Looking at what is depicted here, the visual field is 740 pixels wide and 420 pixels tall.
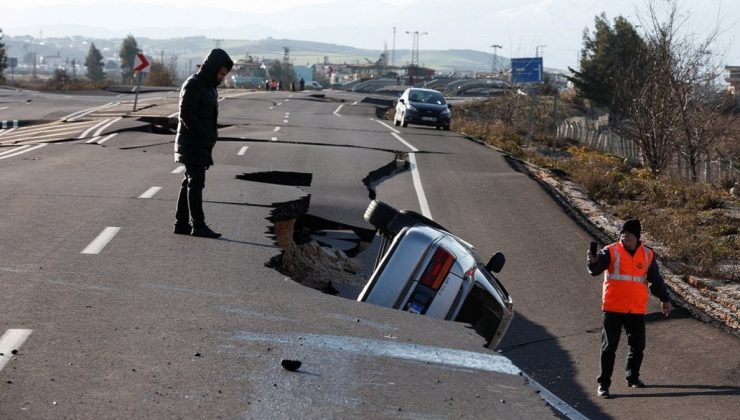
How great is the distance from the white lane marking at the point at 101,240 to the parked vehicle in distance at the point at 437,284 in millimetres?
3235

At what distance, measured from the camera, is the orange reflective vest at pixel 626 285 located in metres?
9.52

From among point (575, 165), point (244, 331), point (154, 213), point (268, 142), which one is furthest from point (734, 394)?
point (268, 142)

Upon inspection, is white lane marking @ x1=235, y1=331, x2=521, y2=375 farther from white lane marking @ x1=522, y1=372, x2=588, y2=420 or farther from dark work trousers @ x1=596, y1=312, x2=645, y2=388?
dark work trousers @ x1=596, y1=312, x2=645, y2=388

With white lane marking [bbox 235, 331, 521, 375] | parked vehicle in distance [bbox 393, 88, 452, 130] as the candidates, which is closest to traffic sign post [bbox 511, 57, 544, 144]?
parked vehicle in distance [bbox 393, 88, 452, 130]

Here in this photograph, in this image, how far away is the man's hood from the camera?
11547 millimetres

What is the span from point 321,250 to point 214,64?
365 centimetres

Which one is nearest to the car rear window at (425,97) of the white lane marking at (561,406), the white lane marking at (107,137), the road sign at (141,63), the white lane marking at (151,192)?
the road sign at (141,63)

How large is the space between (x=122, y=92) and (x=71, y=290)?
55.4m

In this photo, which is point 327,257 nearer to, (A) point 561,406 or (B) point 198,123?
(B) point 198,123

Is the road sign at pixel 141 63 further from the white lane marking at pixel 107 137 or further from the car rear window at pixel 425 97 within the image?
the white lane marking at pixel 107 137

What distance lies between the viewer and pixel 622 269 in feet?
31.3

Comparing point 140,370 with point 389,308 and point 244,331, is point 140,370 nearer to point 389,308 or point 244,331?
point 244,331

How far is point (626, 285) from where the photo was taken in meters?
9.52

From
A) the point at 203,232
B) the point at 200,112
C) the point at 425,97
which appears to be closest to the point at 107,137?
the point at 203,232
